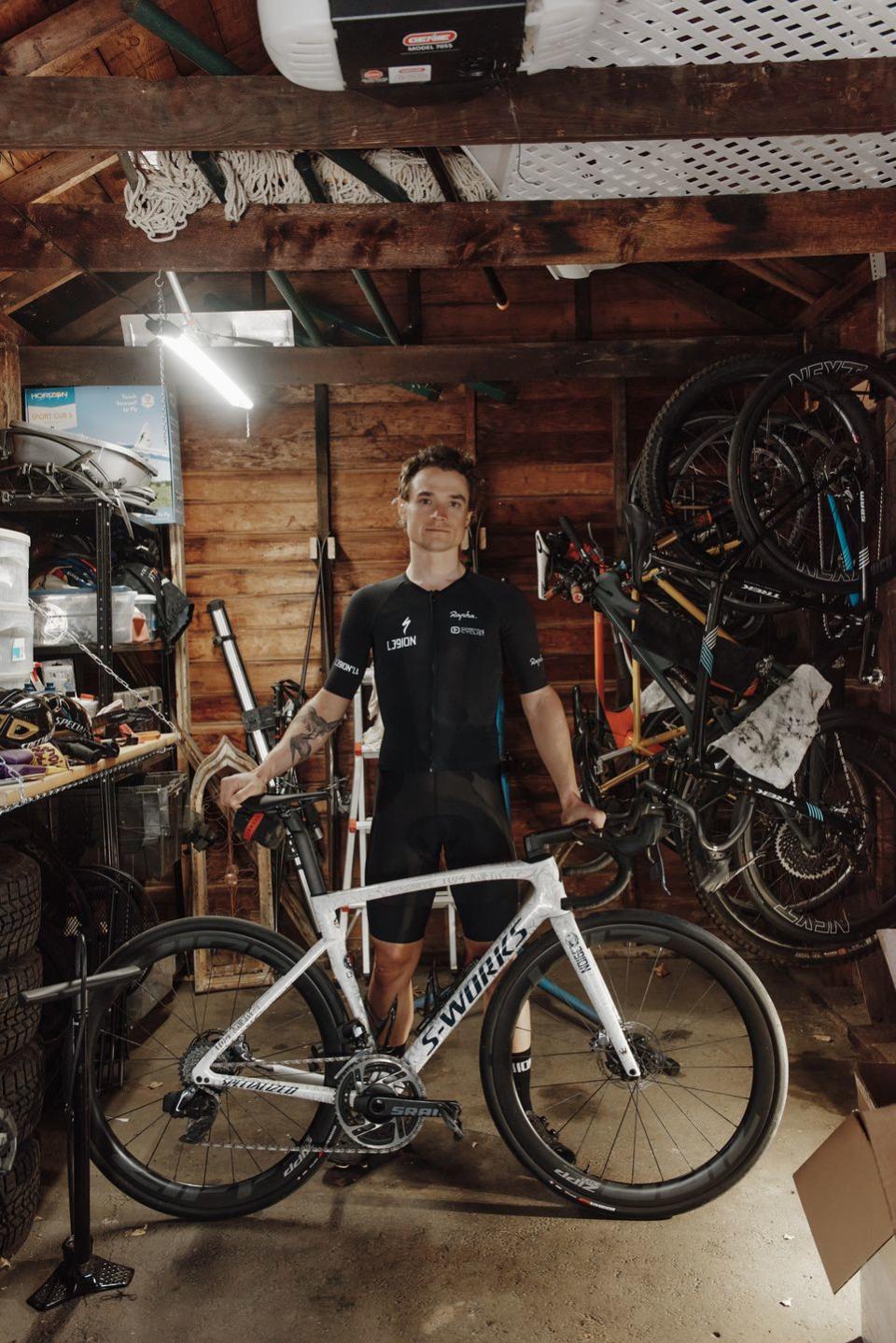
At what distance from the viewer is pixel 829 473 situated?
11.1 feet

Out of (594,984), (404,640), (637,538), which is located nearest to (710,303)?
(637,538)

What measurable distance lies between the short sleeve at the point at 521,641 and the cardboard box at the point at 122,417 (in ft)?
7.64

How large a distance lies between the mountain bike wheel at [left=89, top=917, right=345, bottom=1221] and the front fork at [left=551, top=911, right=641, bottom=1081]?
631 millimetres

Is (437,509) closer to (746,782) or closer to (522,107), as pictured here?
(522,107)

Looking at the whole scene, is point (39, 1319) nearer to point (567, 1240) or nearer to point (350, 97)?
point (567, 1240)

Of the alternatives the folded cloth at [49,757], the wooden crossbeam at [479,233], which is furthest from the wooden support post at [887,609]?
the folded cloth at [49,757]

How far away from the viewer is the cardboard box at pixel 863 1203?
1.47 metres

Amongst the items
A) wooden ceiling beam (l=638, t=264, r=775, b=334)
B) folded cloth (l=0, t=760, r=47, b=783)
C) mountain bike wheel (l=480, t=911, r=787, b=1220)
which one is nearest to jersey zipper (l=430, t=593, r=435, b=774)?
mountain bike wheel (l=480, t=911, r=787, b=1220)

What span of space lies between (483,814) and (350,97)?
6.40 feet

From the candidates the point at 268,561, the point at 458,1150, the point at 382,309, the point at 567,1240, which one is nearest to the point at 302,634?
the point at 268,561

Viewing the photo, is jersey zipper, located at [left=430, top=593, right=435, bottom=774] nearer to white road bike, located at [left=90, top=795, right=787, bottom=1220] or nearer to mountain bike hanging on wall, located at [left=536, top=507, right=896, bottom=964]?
white road bike, located at [left=90, top=795, right=787, bottom=1220]

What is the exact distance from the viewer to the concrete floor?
1997 millimetres

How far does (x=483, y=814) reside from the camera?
246 centimetres

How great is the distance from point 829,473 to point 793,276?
1132 millimetres
